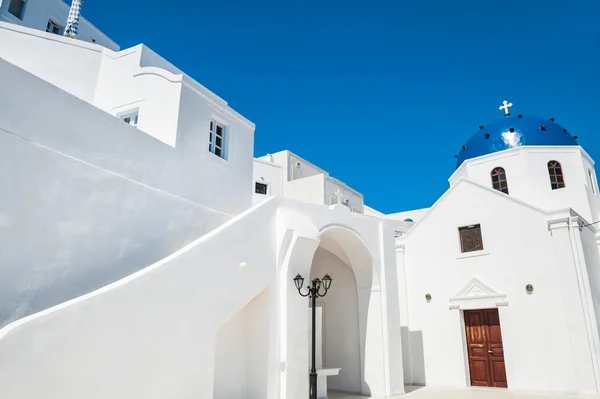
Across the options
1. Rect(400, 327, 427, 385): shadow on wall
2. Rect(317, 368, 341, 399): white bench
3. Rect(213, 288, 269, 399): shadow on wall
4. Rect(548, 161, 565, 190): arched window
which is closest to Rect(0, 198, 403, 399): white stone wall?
Rect(213, 288, 269, 399): shadow on wall

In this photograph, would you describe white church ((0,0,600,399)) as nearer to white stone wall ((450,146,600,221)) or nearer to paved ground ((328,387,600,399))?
white stone wall ((450,146,600,221))

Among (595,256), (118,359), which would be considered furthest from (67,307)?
(595,256)

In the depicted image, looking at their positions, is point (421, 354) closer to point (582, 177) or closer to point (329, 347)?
point (329, 347)

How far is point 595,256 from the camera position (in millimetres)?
13609

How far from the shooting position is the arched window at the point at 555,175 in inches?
651

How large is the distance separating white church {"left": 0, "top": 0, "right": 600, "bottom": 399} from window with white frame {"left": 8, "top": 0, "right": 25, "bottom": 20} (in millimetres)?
37

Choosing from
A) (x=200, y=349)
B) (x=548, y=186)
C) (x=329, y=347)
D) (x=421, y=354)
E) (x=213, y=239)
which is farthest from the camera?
(x=548, y=186)

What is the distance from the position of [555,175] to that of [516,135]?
2272 mm

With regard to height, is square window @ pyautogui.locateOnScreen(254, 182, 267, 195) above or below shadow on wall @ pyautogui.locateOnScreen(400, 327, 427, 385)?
above

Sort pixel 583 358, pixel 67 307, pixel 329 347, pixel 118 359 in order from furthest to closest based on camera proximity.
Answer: pixel 329 347, pixel 583 358, pixel 118 359, pixel 67 307

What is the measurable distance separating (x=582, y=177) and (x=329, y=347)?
1153 cm

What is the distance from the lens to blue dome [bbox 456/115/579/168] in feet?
57.5

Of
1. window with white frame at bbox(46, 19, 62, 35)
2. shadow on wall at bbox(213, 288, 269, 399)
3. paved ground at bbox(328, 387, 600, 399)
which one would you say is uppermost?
window with white frame at bbox(46, 19, 62, 35)

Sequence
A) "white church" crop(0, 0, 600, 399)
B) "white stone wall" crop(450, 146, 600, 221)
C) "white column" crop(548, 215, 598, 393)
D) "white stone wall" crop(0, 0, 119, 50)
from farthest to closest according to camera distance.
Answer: "white stone wall" crop(450, 146, 600, 221) < "white stone wall" crop(0, 0, 119, 50) < "white column" crop(548, 215, 598, 393) < "white church" crop(0, 0, 600, 399)
